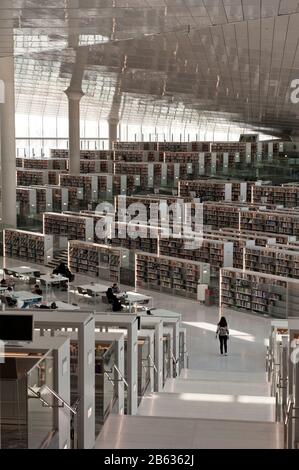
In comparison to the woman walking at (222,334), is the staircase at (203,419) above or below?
above

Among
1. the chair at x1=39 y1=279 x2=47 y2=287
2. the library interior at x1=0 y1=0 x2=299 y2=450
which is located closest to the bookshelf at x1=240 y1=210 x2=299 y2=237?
the library interior at x1=0 y1=0 x2=299 y2=450

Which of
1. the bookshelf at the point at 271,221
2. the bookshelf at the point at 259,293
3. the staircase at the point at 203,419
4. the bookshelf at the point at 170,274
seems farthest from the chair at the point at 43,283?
the staircase at the point at 203,419

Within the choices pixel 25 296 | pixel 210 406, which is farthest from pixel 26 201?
pixel 210 406

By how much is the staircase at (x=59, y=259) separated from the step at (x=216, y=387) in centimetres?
1267

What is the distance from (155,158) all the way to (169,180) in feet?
21.0

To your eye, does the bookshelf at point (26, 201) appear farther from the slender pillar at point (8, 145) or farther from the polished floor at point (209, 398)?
the polished floor at point (209, 398)

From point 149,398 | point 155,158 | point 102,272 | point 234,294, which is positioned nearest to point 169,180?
point 155,158

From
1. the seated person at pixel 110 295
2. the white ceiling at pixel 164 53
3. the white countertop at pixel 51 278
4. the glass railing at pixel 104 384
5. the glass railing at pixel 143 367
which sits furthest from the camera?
the white countertop at pixel 51 278

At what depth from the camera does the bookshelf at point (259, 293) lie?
19.0m

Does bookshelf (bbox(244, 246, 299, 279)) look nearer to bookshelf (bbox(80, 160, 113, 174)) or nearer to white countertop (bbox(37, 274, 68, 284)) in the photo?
white countertop (bbox(37, 274, 68, 284))

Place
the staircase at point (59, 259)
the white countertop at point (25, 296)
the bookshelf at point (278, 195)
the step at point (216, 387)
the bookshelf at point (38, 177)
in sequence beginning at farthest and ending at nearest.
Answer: the bookshelf at point (38, 177) → the bookshelf at point (278, 195) → the staircase at point (59, 259) → the white countertop at point (25, 296) → the step at point (216, 387)

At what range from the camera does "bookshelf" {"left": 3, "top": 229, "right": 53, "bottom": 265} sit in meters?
26.2

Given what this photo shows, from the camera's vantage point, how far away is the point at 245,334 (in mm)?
18156

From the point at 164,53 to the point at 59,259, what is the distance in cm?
731
